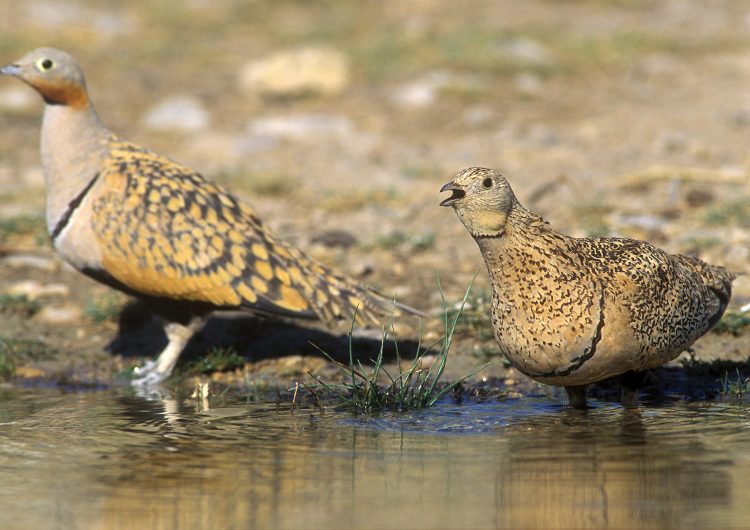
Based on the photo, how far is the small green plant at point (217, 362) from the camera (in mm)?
6738

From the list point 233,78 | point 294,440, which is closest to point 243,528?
point 294,440

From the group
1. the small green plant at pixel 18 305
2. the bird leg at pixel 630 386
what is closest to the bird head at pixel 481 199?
the bird leg at pixel 630 386

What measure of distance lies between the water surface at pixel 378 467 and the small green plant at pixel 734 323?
1129 mm

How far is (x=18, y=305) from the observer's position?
7.71 metres

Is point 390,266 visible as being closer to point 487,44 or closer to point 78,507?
point 78,507

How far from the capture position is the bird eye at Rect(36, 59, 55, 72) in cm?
682

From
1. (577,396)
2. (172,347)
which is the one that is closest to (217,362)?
(172,347)

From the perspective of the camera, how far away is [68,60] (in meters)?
6.88

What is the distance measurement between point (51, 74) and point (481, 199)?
3.20m

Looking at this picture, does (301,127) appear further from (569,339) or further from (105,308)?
(569,339)

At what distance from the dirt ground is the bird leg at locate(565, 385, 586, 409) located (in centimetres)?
63

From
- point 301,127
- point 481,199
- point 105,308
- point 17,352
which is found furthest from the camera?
point 301,127

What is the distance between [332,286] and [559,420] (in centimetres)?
172

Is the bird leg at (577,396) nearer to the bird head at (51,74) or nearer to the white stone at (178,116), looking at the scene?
the bird head at (51,74)
